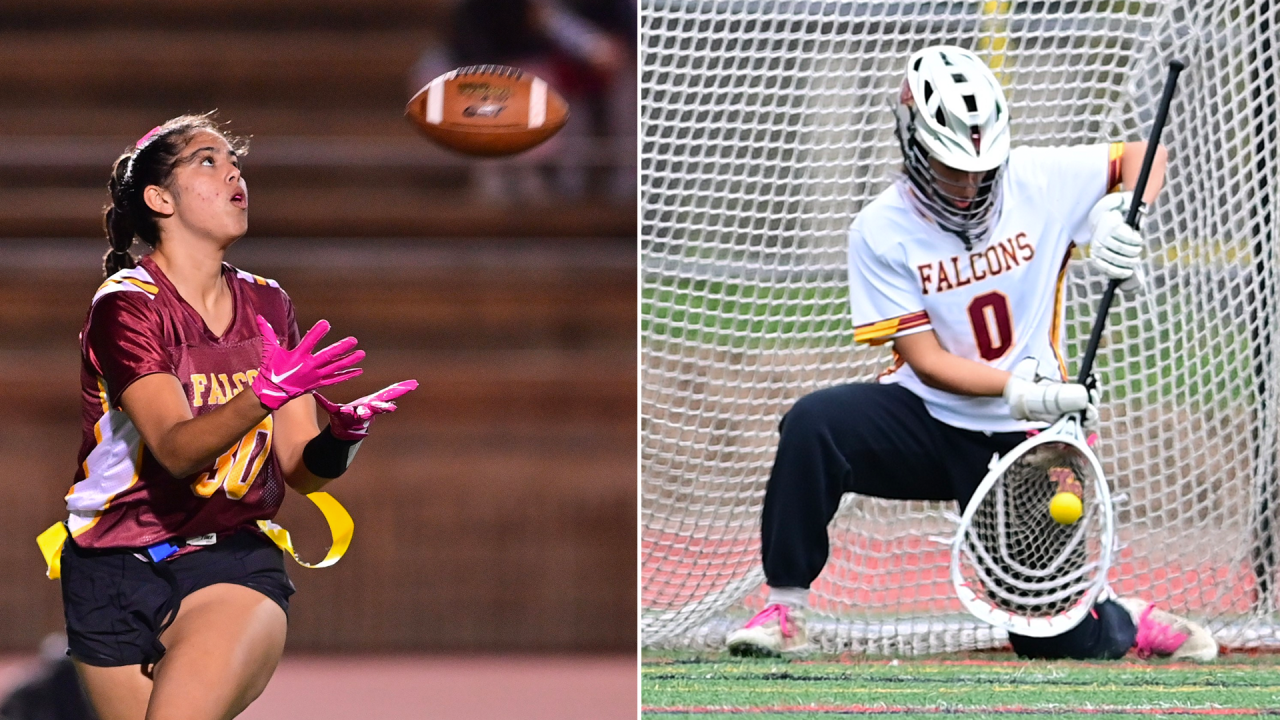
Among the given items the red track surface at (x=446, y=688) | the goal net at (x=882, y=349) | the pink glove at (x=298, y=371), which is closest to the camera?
the pink glove at (x=298, y=371)

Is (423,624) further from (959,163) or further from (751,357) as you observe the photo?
(959,163)

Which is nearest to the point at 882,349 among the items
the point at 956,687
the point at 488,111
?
the point at 956,687

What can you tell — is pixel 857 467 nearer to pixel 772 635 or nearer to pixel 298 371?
pixel 772 635

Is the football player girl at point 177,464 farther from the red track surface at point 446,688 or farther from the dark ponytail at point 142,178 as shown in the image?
the red track surface at point 446,688

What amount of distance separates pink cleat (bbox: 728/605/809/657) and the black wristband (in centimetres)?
143

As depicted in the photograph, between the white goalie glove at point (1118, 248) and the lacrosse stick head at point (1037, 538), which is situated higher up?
the white goalie glove at point (1118, 248)

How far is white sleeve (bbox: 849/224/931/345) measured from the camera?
3.57 m

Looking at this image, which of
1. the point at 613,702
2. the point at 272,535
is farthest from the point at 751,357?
the point at 272,535

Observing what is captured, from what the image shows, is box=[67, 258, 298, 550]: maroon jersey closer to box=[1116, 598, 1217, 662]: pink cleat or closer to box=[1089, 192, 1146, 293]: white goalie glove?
box=[1089, 192, 1146, 293]: white goalie glove

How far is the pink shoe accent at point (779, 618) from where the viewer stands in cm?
366

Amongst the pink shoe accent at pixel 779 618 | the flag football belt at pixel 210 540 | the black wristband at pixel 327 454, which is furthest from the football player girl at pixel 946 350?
the black wristband at pixel 327 454

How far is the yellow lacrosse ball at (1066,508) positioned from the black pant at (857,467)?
337mm

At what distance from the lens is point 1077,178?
144 inches

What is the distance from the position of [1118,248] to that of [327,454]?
1.83 metres
